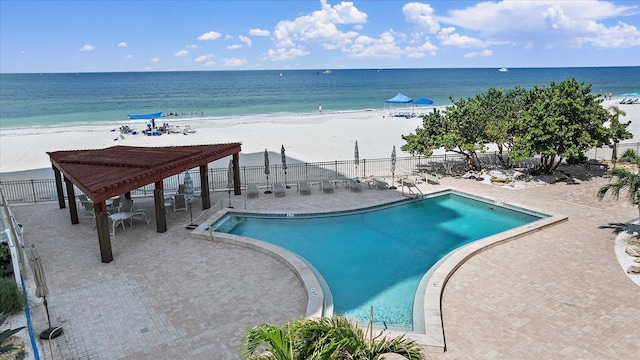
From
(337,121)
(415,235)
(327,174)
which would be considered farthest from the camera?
(337,121)

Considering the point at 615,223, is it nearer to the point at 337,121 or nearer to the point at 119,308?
the point at 119,308

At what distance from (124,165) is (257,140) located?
21064mm

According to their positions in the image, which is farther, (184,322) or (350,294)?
(350,294)

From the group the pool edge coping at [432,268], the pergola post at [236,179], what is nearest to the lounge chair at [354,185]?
the pool edge coping at [432,268]

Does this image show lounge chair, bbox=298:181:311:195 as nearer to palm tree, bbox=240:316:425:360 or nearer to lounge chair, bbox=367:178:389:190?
lounge chair, bbox=367:178:389:190

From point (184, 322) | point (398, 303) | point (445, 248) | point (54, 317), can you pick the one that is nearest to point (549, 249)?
point (445, 248)

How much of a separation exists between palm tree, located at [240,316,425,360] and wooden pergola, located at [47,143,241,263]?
9.30 metres

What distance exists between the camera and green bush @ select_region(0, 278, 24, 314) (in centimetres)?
1007

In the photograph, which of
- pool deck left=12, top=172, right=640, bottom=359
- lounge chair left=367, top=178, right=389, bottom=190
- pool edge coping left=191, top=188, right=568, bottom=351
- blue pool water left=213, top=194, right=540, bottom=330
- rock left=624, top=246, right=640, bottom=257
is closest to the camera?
pool deck left=12, top=172, right=640, bottom=359

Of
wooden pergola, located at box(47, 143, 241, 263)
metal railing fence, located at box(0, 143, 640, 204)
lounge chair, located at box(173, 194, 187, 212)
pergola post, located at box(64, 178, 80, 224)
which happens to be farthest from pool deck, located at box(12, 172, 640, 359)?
metal railing fence, located at box(0, 143, 640, 204)

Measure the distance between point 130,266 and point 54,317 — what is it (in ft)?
9.23

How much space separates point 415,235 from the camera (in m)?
16.1

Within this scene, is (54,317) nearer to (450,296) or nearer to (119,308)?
(119,308)

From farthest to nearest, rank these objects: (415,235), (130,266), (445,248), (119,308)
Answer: (415,235) → (445,248) → (130,266) → (119,308)
